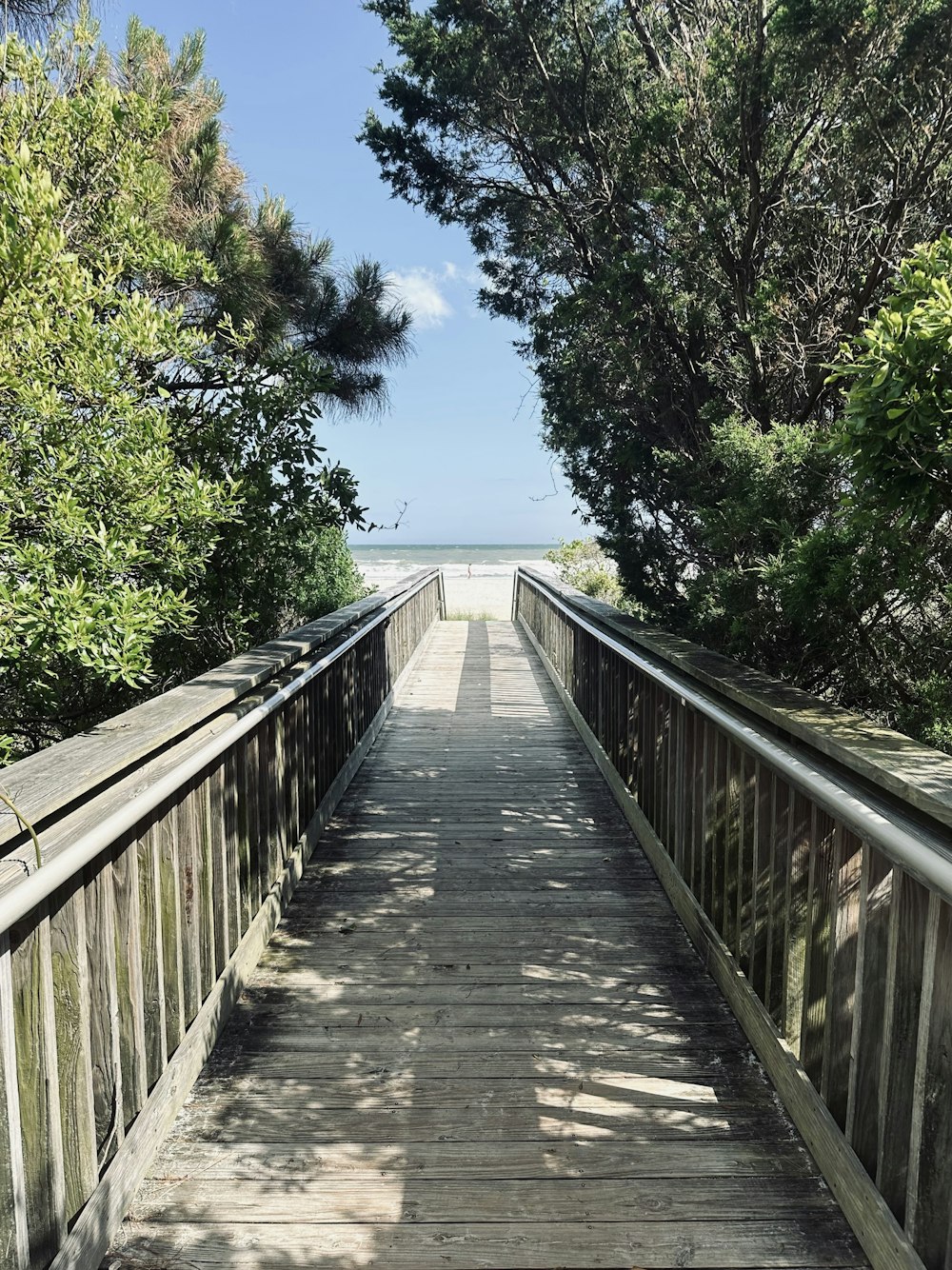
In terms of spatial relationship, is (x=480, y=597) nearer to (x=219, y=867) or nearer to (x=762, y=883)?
(x=219, y=867)

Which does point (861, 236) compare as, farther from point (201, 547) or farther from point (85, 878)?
point (85, 878)

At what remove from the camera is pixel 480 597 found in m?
30.6

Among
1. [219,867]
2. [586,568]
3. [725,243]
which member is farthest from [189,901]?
[586,568]

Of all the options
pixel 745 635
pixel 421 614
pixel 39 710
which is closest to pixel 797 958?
pixel 745 635

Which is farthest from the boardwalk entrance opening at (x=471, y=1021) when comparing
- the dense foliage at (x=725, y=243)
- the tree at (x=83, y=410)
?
the dense foliage at (x=725, y=243)

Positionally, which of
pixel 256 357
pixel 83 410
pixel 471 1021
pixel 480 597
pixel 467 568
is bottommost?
pixel 480 597

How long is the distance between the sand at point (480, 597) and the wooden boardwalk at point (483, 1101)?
58.7ft

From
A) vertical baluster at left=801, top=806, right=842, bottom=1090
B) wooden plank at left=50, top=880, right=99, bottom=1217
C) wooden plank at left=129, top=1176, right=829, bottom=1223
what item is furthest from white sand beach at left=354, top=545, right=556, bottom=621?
wooden plank at left=50, top=880, right=99, bottom=1217

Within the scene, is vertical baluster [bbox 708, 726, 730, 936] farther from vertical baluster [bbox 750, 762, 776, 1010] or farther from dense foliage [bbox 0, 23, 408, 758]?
dense foliage [bbox 0, 23, 408, 758]

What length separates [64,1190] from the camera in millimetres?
1587

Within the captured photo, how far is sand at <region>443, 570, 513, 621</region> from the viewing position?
24033 mm

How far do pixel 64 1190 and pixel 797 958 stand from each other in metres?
1.68

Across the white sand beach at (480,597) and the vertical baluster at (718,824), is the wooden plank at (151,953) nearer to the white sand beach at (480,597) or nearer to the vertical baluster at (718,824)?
the vertical baluster at (718,824)

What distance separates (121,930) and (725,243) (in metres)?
5.13
